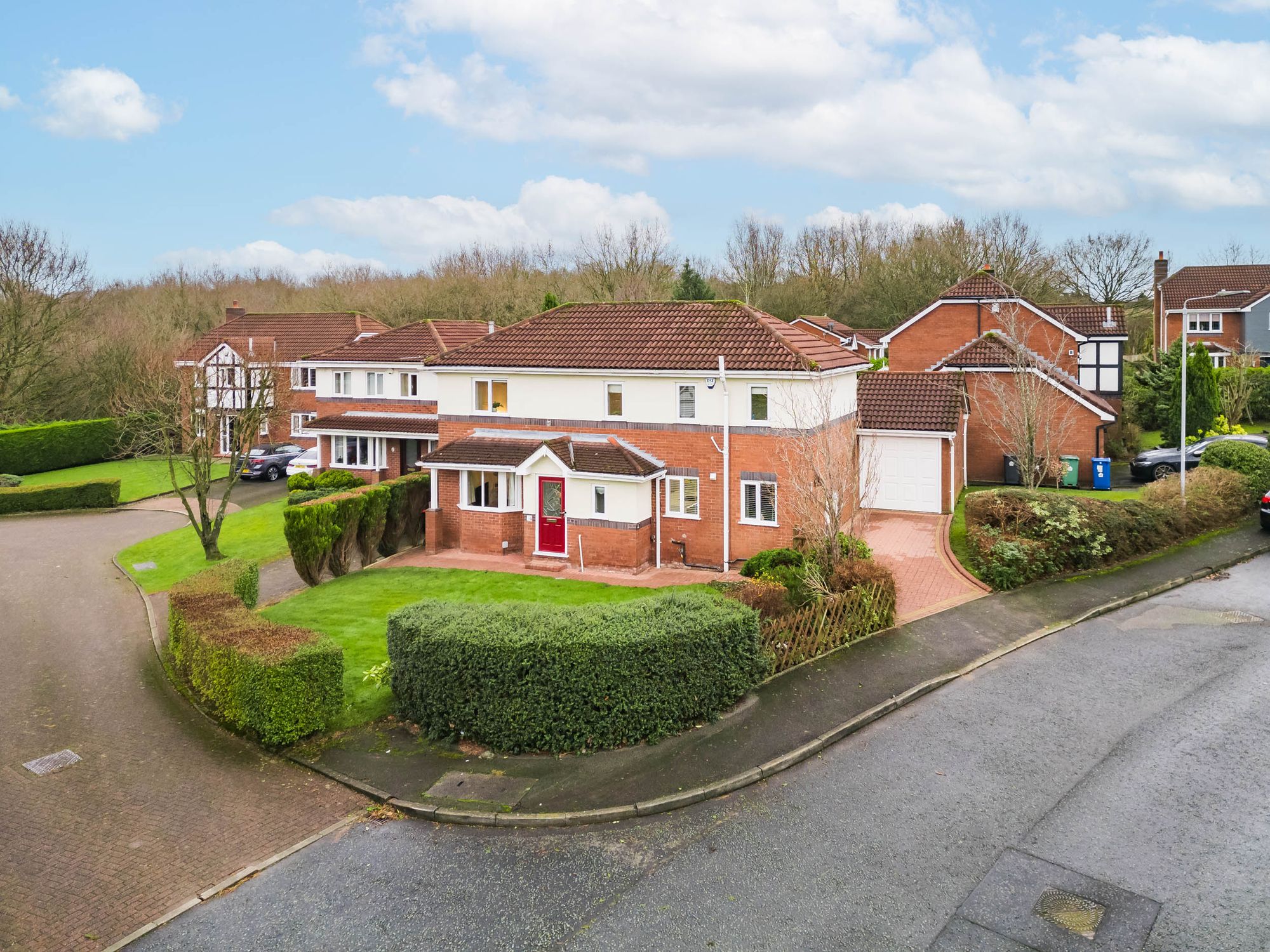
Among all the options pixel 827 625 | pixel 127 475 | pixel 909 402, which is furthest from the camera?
pixel 127 475

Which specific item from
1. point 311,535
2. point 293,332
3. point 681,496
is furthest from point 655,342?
point 293,332

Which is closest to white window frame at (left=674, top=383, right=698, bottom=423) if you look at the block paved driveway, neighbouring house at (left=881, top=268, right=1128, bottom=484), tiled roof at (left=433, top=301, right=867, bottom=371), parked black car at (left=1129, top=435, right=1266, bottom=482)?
tiled roof at (left=433, top=301, right=867, bottom=371)

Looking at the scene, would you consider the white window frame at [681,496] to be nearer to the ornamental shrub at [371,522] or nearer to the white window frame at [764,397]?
the white window frame at [764,397]

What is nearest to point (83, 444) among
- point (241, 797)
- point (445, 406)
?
point (445, 406)

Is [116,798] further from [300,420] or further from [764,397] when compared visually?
[300,420]

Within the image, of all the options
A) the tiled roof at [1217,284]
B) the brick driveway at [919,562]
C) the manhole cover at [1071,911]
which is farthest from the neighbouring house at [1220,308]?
the manhole cover at [1071,911]
